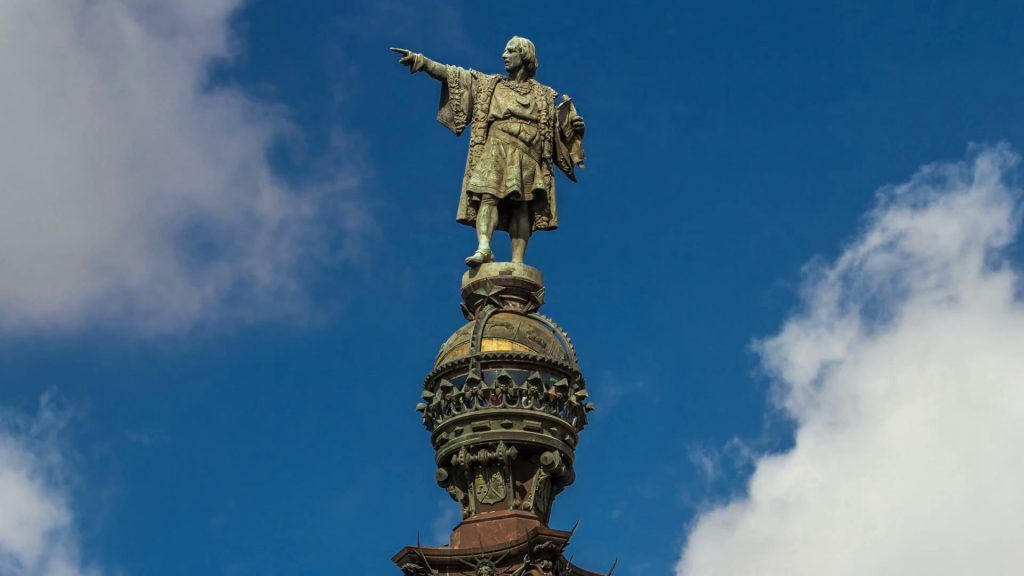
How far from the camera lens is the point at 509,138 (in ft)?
84.9

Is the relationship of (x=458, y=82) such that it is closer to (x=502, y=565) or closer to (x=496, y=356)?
(x=496, y=356)

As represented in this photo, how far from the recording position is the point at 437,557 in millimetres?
22047

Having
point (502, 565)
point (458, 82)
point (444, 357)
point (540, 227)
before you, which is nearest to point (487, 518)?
point (502, 565)

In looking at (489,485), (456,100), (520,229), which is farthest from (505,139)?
(489,485)

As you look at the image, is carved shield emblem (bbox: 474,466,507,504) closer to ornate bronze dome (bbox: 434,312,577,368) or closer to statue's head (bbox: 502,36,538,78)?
ornate bronze dome (bbox: 434,312,577,368)

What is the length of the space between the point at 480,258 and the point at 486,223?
73 centimetres

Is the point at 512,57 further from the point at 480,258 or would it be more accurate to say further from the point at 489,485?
the point at 489,485

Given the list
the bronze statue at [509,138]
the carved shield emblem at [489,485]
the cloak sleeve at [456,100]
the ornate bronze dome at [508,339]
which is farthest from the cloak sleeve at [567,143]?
the carved shield emblem at [489,485]

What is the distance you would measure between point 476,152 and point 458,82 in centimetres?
115

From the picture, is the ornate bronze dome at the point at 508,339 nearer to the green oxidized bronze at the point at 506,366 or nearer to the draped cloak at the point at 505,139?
the green oxidized bronze at the point at 506,366

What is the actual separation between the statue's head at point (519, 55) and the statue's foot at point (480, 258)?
3.13 metres

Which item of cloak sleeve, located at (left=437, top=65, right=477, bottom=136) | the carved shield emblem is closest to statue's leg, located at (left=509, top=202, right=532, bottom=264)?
cloak sleeve, located at (left=437, top=65, right=477, bottom=136)

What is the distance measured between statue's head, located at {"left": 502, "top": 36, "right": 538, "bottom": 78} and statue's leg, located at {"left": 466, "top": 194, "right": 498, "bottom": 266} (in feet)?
7.37

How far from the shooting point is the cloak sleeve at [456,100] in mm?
26078
